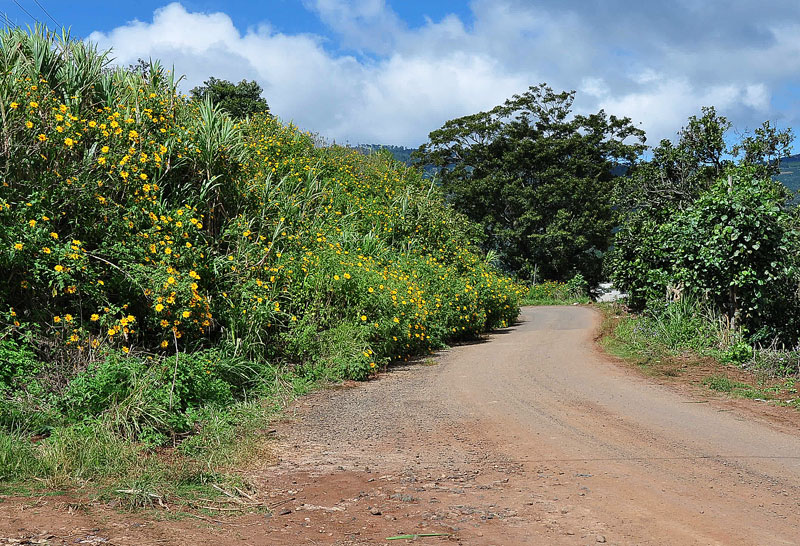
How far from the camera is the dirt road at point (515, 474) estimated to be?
4.00 meters

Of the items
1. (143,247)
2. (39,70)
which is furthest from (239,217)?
(39,70)

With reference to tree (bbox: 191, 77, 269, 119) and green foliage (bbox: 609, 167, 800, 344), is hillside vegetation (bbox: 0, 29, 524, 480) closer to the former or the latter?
green foliage (bbox: 609, 167, 800, 344)

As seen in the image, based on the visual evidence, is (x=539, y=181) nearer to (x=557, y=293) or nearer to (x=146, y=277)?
(x=557, y=293)

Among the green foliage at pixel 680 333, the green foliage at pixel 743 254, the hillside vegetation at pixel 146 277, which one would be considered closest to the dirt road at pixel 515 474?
the hillside vegetation at pixel 146 277

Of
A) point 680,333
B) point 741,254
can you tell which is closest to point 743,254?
point 741,254

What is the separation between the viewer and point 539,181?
41469 mm

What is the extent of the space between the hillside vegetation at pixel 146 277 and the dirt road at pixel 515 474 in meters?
1.02

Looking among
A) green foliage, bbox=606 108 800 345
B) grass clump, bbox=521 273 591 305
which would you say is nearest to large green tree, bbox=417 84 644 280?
grass clump, bbox=521 273 591 305

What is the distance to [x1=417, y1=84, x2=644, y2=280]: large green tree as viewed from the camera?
129 feet

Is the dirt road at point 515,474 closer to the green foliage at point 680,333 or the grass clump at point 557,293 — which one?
the green foliage at point 680,333

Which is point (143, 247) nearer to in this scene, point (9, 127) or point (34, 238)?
point (34, 238)

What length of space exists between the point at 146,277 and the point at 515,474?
166 inches

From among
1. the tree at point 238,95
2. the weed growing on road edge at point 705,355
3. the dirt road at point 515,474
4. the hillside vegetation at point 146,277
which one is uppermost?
the tree at point 238,95

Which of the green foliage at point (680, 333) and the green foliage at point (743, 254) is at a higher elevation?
the green foliage at point (743, 254)
